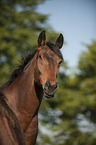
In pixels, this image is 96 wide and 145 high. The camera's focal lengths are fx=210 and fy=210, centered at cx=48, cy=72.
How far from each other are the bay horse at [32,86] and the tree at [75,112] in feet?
40.6

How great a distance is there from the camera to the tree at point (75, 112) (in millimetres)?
16391

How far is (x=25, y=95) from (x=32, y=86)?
17 centimetres

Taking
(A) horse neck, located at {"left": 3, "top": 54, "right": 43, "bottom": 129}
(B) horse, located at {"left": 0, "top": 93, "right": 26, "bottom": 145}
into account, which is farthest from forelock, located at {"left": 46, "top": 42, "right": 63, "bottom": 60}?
(B) horse, located at {"left": 0, "top": 93, "right": 26, "bottom": 145}

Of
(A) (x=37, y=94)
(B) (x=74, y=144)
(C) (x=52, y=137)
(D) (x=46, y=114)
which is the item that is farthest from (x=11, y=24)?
(A) (x=37, y=94)

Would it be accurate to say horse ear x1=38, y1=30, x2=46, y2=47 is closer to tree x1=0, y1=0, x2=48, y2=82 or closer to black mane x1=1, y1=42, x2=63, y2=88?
black mane x1=1, y1=42, x2=63, y2=88

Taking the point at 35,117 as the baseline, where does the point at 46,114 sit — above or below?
below

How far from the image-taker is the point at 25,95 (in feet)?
10.1

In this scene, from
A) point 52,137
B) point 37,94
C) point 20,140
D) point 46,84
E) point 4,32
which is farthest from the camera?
point 52,137

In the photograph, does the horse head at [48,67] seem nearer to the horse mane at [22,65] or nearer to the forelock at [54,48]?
the forelock at [54,48]

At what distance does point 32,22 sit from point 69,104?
7.19 m

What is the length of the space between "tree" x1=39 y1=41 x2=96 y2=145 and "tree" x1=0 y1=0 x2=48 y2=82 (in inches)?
153

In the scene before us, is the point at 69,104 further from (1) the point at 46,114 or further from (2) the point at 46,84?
(2) the point at 46,84

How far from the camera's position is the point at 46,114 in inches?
626

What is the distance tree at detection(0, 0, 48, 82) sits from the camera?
1445cm
